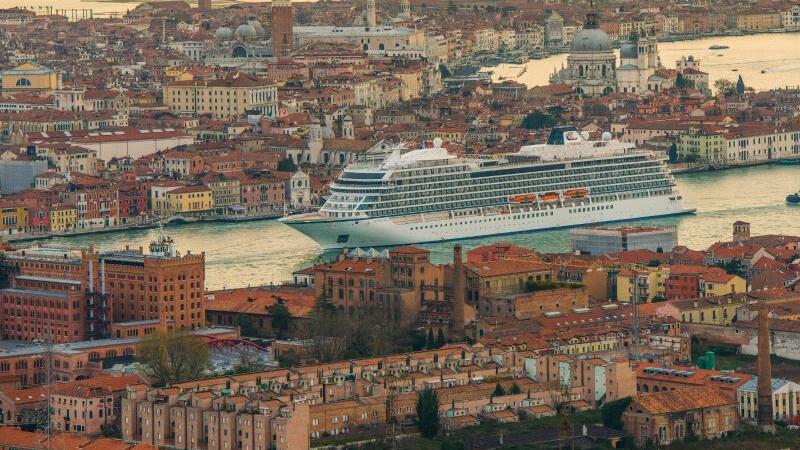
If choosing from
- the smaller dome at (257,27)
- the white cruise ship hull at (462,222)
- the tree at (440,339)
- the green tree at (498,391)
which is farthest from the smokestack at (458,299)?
the smaller dome at (257,27)

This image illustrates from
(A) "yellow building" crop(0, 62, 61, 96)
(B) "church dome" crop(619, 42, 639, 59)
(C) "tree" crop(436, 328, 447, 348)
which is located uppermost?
(B) "church dome" crop(619, 42, 639, 59)

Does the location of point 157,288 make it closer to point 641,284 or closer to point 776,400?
point 641,284

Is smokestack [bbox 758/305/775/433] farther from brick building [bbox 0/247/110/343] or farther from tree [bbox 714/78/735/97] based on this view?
tree [bbox 714/78/735/97]

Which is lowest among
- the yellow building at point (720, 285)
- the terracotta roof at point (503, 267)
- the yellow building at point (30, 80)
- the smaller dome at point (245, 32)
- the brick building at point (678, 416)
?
the brick building at point (678, 416)

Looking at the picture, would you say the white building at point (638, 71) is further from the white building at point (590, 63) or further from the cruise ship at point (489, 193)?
the cruise ship at point (489, 193)

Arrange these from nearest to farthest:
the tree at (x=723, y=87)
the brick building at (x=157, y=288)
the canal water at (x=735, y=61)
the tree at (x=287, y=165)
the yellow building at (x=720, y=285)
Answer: the brick building at (x=157, y=288), the yellow building at (x=720, y=285), the tree at (x=287, y=165), the tree at (x=723, y=87), the canal water at (x=735, y=61)

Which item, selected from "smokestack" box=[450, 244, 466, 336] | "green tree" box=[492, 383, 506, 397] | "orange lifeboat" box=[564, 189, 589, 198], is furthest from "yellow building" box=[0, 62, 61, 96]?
"green tree" box=[492, 383, 506, 397]

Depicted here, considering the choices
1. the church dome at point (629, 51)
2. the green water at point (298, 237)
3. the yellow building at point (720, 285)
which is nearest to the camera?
the yellow building at point (720, 285)

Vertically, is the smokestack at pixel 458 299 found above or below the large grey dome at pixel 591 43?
below
